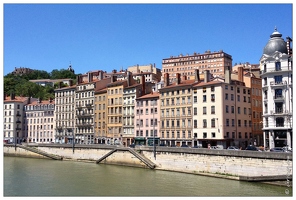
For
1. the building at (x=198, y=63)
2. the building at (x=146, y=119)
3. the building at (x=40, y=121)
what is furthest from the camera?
the building at (x=198, y=63)

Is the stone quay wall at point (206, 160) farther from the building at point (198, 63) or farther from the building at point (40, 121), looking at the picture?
the building at point (198, 63)

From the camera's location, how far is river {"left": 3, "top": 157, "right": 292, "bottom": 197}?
112ft

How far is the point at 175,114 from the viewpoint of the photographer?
222 ft

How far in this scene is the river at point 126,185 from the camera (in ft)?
112

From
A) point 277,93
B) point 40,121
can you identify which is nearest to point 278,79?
point 277,93

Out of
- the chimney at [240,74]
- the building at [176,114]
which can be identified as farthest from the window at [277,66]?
the building at [176,114]

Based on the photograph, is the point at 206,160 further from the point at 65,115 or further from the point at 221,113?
the point at 65,115

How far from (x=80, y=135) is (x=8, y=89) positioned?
60815 mm

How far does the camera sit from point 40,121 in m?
100

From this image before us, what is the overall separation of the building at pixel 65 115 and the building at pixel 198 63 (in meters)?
43.7

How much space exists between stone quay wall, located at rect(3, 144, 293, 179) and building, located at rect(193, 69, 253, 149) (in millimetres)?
12082

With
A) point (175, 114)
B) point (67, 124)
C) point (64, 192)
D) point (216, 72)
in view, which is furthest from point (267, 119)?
point (216, 72)

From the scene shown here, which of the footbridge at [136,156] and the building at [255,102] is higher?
the building at [255,102]

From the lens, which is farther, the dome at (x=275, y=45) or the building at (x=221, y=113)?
the building at (x=221, y=113)
